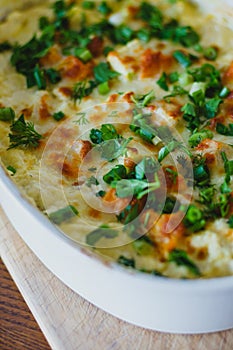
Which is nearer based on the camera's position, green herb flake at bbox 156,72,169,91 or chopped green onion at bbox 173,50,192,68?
green herb flake at bbox 156,72,169,91

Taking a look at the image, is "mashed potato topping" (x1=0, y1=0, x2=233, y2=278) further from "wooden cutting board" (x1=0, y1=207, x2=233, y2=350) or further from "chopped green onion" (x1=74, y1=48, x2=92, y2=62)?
"wooden cutting board" (x1=0, y1=207, x2=233, y2=350)

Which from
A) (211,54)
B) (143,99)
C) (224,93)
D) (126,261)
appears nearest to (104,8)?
(211,54)

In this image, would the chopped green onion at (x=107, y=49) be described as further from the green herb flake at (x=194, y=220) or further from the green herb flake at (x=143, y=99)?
the green herb flake at (x=194, y=220)

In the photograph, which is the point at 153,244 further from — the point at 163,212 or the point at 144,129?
the point at 144,129

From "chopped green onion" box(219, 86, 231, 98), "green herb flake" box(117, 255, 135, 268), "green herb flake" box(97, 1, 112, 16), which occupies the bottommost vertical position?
"green herb flake" box(117, 255, 135, 268)

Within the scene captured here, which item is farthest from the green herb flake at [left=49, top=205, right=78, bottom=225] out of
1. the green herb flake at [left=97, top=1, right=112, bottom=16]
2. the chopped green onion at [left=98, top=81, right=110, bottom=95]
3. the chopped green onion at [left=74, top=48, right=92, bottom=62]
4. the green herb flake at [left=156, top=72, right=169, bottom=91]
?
the green herb flake at [left=97, top=1, right=112, bottom=16]
